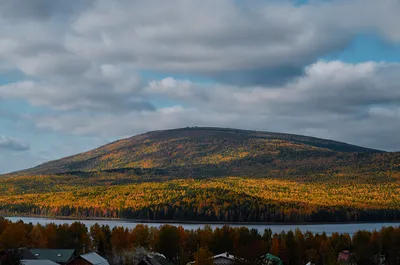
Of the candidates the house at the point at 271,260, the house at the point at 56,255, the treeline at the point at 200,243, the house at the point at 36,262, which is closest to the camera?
the house at the point at 36,262

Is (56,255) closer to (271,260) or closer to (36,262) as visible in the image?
(36,262)

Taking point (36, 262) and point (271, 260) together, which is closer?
point (36, 262)

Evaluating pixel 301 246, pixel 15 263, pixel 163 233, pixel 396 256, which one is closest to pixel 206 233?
pixel 163 233

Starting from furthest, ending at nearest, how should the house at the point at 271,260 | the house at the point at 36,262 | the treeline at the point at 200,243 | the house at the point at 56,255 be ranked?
1. the treeline at the point at 200,243
2. the house at the point at 271,260
3. the house at the point at 56,255
4. the house at the point at 36,262

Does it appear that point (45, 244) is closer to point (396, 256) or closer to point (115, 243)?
point (115, 243)

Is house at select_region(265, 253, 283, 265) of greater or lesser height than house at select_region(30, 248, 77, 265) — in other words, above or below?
below

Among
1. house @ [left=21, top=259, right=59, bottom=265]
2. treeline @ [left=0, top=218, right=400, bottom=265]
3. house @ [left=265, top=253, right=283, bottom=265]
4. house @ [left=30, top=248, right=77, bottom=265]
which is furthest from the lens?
treeline @ [left=0, top=218, right=400, bottom=265]

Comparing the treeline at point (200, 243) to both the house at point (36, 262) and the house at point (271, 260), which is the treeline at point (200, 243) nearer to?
the house at point (271, 260)

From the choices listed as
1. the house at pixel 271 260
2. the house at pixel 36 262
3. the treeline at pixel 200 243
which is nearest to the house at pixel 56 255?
the house at pixel 36 262

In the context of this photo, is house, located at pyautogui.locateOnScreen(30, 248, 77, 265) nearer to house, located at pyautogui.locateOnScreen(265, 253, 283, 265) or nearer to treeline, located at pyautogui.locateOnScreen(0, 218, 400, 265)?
treeline, located at pyautogui.locateOnScreen(0, 218, 400, 265)

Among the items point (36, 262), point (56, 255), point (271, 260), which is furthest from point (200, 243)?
point (36, 262)

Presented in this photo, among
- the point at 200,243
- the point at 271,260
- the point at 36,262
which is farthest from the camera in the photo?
the point at 200,243

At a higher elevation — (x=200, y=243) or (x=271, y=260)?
(x=200, y=243)

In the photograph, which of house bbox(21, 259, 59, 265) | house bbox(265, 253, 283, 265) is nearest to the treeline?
house bbox(265, 253, 283, 265)
